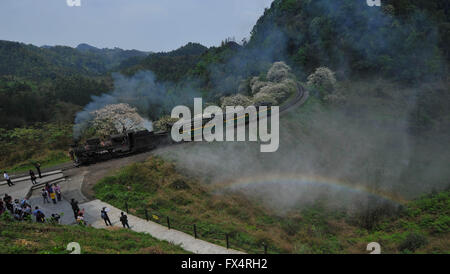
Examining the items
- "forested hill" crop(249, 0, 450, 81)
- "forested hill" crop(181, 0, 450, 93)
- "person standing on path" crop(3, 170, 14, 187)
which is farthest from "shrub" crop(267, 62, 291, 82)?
"person standing on path" crop(3, 170, 14, 187)

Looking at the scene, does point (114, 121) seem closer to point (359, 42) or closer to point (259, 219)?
point (259, 219)

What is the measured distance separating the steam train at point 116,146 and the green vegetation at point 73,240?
31.4ft

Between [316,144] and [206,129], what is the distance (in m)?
11.6

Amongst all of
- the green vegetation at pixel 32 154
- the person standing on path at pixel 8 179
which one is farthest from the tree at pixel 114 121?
the person standing on path at pixel 8 179

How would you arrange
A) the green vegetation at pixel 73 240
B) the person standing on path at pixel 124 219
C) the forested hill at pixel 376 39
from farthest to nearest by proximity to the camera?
the forested hill at pixel 376 39
the person standing on path at pixel 124 219
the green vegetation at pixel 73 240

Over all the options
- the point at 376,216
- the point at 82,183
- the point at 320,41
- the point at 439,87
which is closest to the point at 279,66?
the point at 320,41

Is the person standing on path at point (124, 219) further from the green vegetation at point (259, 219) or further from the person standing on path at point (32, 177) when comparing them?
the person standing on path at point (32, 177)

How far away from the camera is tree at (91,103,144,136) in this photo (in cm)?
3353

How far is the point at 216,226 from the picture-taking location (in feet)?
43.4

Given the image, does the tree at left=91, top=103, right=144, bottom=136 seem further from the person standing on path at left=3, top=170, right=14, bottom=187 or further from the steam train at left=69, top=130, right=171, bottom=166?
the person standing on path at left=3, top=170, right=14, bottom=187

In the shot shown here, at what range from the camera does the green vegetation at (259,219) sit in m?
12.4

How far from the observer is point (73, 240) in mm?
9766

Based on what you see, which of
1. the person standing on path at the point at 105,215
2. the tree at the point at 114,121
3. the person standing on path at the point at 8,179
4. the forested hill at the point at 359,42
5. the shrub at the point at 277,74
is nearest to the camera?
the person standing on path at the point at 105,215

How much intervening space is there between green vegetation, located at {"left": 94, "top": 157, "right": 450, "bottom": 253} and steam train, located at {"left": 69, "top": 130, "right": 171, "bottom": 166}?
284cm
